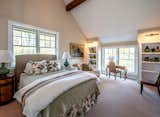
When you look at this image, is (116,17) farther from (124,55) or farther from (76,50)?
(76,50)

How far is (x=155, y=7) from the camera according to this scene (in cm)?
387

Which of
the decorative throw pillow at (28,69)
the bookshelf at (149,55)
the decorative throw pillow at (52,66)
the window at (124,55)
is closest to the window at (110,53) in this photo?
the window at (124,55)

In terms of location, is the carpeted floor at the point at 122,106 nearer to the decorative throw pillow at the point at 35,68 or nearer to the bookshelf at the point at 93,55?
the decorative throw pillow at the point at 35,68

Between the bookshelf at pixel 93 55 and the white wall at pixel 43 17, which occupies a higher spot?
the white wall at pixel 43 17

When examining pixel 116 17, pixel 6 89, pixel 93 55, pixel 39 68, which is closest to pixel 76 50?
pixel 93 55

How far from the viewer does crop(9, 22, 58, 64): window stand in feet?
12.8

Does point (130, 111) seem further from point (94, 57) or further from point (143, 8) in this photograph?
point (94, 57)

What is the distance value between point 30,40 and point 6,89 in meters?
2.04

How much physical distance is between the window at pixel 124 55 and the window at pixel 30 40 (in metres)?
3.31

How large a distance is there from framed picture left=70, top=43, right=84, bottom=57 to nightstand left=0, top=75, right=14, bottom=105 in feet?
11.2

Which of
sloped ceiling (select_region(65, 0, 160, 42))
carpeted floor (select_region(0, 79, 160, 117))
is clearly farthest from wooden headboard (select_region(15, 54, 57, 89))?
sloped ceiling (select_region(65, 0, 160, 42))

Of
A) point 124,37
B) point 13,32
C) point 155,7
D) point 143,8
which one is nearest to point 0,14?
point 13,32

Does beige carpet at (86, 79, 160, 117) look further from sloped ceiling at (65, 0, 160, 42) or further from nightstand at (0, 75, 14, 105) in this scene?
sloped ceiling at (65, 0, 160, 42)

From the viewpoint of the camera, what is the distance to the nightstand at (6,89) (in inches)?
115
